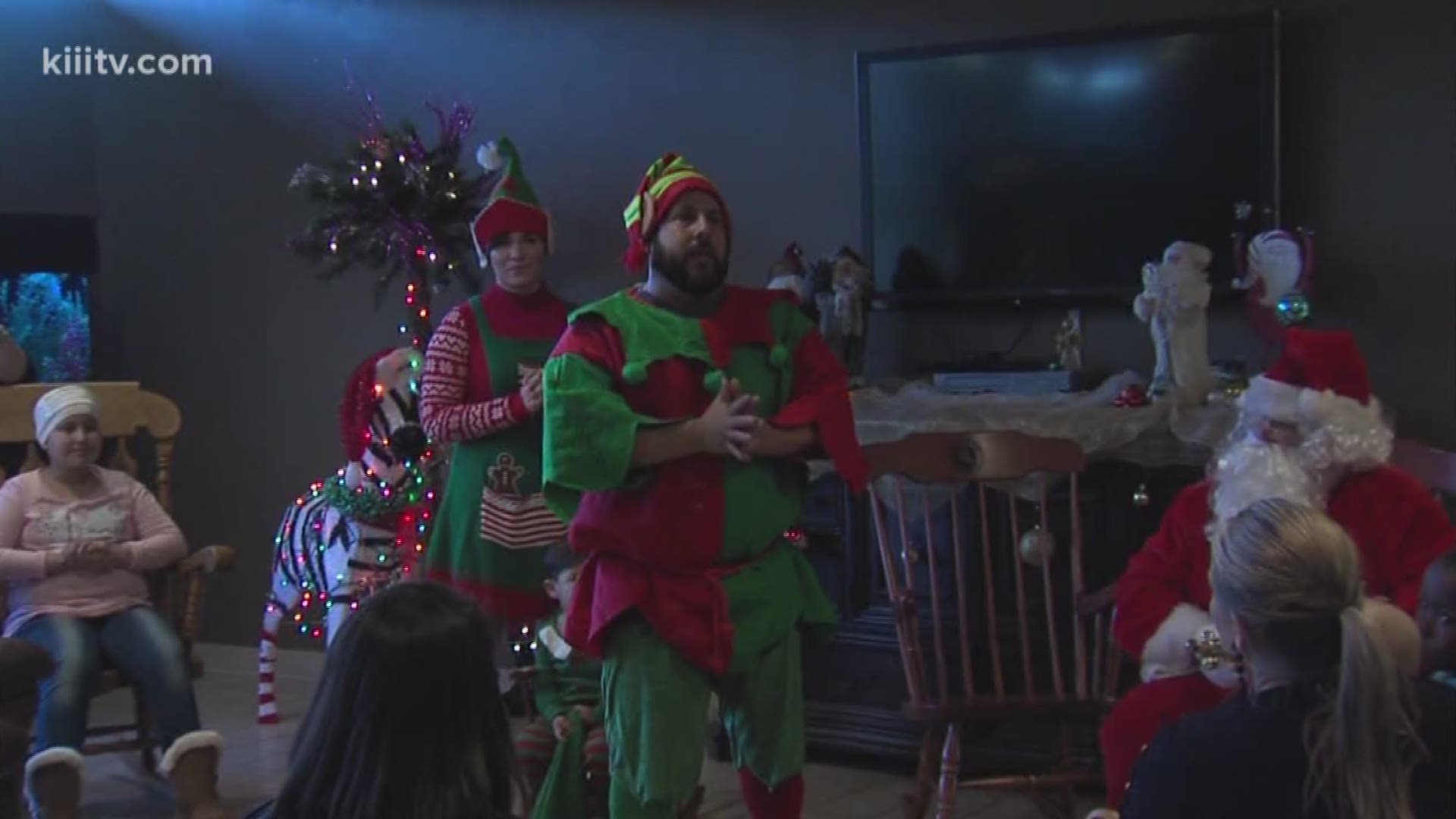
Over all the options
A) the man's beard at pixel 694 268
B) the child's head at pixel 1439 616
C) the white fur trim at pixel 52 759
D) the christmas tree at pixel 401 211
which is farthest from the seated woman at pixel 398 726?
the christmas tree at pixel 401 211

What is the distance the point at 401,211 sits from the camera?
15.8 feet

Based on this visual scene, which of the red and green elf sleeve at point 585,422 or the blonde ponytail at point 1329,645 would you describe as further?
the red and green elf sleeve at point 585,422

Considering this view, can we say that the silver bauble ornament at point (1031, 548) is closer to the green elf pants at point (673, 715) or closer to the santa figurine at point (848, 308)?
the santa figurine at point (848, 308)

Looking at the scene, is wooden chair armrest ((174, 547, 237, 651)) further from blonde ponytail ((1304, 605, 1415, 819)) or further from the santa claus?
blonde ponytail ((1304, 605, 1415, 819))

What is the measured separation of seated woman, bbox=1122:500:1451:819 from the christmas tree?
3333 mm

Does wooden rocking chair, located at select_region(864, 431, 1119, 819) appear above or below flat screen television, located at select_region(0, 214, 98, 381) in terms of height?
below

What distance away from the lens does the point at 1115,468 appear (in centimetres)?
389

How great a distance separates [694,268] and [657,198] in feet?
0.45

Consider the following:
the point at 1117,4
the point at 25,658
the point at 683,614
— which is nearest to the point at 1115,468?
the point at 1117,4

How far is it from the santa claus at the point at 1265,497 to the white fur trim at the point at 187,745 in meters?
1.98

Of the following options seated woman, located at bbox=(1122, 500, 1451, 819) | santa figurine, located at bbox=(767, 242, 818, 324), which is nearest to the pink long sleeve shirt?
santa figurine, located at bbox=(767, 242, 818, 324)

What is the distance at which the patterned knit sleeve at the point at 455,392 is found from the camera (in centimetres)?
360

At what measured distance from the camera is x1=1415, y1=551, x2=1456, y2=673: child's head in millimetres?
2488

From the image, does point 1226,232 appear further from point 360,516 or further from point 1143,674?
point 360,516
